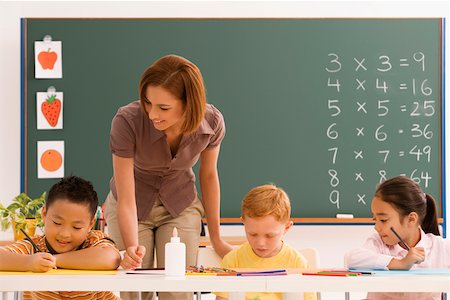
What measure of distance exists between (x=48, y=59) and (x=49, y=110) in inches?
13.1

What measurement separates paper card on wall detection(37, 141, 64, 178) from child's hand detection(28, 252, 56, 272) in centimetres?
282

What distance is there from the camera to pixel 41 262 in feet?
6.82

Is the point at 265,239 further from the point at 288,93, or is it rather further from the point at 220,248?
the point at 288,93

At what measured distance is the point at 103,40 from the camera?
4.97m

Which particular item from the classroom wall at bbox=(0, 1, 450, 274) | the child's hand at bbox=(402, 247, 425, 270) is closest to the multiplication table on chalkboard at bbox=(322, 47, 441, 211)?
the classroom wall at bbox=(0, 1, 450, 274)

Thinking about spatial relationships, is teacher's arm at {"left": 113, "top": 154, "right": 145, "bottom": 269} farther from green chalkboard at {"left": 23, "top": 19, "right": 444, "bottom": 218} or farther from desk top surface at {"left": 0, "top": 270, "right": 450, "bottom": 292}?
green chalkboard at {"left": 23, "top": 19, "right": 444, "bottom": 218}

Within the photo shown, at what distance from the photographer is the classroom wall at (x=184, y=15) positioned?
4879 millimetres

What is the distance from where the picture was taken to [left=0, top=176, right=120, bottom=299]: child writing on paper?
2234 millimetres

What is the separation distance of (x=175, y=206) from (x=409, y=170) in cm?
248

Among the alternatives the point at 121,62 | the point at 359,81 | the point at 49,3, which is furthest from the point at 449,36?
the point at 49,3

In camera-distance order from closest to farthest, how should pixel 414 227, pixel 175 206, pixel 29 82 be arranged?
pixel 414 227 → pixel 175 206 → pixel 29 82

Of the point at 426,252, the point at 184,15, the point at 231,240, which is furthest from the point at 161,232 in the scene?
the point at 184,15

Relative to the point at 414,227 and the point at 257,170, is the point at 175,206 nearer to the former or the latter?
the point at 414,227

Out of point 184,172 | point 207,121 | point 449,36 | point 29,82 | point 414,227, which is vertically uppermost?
point 449,36
